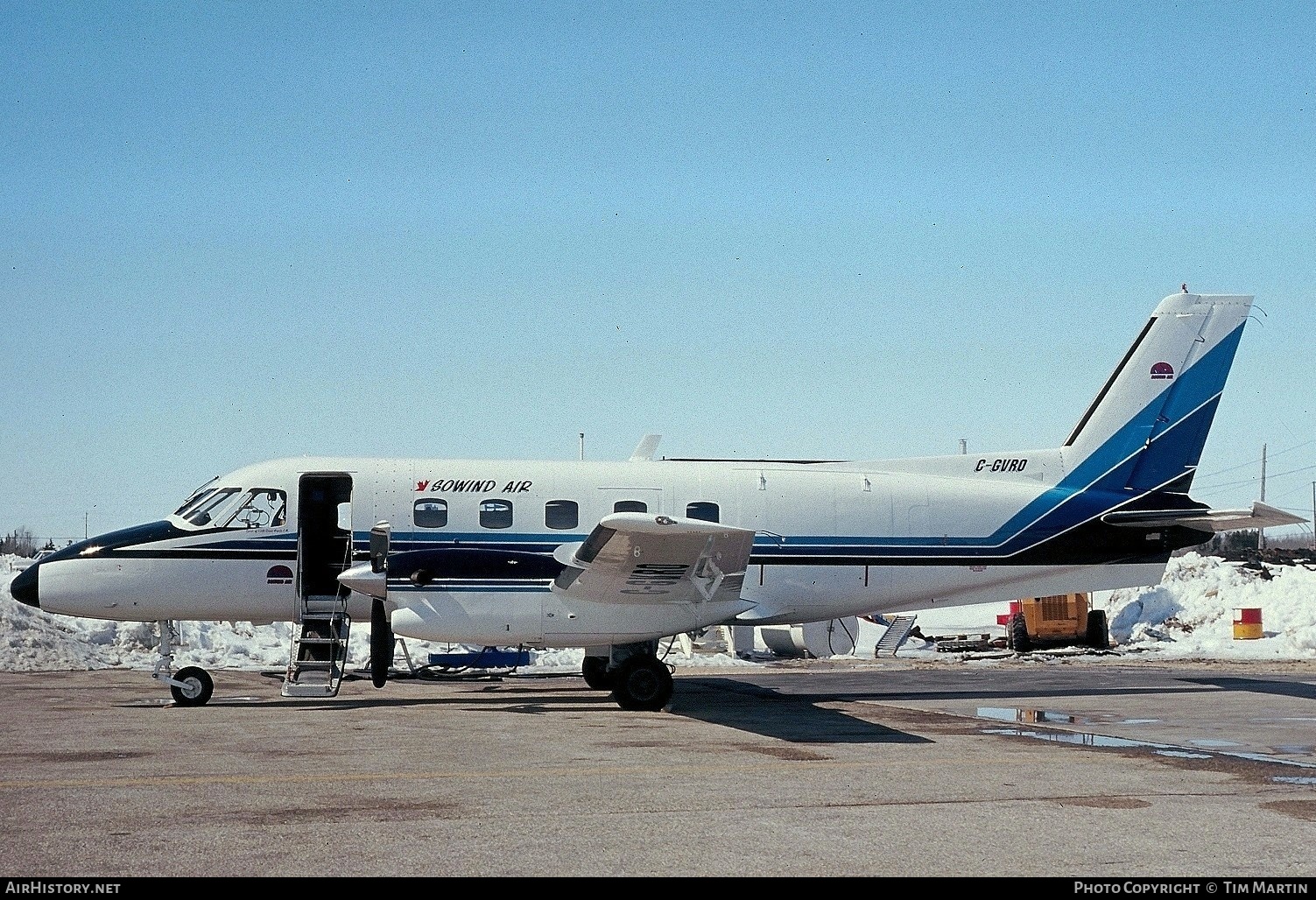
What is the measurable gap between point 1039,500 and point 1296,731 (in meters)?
6.16

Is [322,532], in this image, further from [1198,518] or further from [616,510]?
[1198,518]

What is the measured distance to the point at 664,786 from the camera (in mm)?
9680

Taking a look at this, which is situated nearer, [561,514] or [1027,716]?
[1027,716]

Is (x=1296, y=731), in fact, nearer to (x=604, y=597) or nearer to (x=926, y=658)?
(x=604, y=597)

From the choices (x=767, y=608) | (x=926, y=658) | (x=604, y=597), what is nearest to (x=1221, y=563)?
(x=926, y=658)

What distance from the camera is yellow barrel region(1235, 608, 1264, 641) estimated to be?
1257 inches

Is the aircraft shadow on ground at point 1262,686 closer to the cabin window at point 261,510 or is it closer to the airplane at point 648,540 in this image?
the airplane at point 648,540

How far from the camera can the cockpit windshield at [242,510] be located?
17.6 m

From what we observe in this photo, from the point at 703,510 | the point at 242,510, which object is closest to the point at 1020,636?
the point at 703,510

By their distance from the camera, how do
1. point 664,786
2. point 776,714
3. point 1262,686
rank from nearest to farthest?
point 664,786, point 776,714, point 1262,686

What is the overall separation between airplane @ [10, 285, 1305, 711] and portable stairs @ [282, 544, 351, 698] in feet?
0.12

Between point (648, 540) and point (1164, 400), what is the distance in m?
9.63

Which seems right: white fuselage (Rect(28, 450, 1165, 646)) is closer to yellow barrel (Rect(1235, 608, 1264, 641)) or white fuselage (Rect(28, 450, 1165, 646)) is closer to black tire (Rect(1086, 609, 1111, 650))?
black tire (Rect(1086, 609, 1111, 650))

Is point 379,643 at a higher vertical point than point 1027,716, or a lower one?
higher
